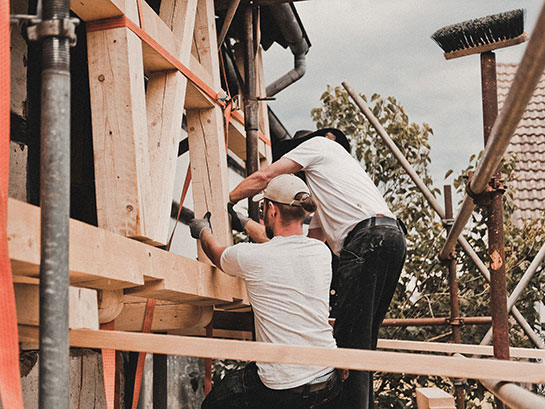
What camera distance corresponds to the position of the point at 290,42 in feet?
21.1

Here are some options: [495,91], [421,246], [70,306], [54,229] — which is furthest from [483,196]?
[421,246]

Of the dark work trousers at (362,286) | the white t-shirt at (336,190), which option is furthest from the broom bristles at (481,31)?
the dark work trousers at (362,286)

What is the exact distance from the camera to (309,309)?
10.1ft

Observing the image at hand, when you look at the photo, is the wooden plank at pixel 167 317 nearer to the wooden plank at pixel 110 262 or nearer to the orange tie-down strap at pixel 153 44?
the wooden plank at pixel 110 262

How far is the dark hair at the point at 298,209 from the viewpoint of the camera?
3170 mm

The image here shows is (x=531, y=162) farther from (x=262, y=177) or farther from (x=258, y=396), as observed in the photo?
(x=258, y=396)

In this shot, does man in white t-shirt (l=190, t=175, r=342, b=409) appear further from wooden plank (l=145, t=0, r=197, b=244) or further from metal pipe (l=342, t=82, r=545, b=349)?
metal pipe (l=342, t=82, r=545, b=349)

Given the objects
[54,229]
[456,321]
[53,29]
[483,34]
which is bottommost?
[456,321]

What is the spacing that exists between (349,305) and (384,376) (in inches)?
119

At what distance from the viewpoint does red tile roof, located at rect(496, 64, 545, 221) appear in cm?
1159

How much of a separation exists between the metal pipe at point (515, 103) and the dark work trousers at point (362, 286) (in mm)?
610

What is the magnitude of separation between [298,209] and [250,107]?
1.57 meters

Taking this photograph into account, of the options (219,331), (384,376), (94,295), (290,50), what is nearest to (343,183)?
(219,331)

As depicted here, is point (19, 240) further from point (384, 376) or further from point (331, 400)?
point (384, 376)
